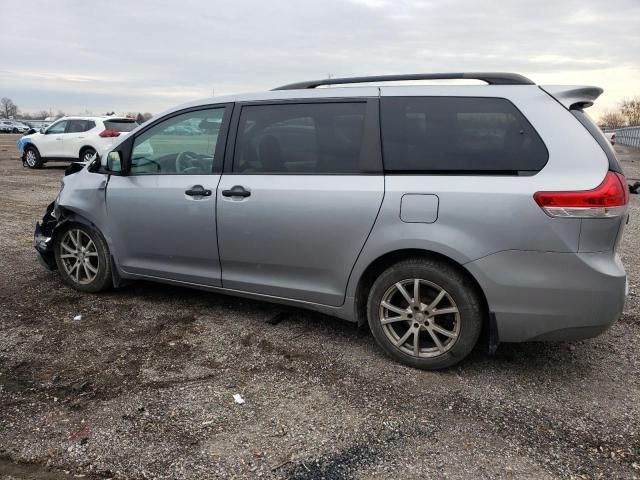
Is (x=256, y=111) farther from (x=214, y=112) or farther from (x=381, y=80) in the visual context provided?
(x=381, y=80)

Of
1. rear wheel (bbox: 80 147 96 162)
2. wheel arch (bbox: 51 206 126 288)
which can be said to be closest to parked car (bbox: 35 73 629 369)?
wheel arch (bbox: 51 206 126 288)

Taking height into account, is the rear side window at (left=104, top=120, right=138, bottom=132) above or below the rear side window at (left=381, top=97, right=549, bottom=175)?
above

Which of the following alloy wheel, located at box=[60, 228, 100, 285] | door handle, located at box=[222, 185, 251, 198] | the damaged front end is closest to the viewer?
door handle, located at box=[222, 185, 251, 198]

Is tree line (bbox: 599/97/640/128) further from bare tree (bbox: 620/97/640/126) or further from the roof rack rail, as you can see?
the roof rack rail

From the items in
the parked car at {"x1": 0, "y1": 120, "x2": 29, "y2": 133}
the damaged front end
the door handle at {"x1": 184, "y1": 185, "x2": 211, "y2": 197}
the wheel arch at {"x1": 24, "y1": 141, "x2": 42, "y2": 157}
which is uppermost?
the parked car at {"x1": 0, "y1": 120, "x2": 29, "y2": 133}

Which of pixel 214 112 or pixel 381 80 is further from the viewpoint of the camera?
pixel 214 112

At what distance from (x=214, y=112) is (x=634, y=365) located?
352cm

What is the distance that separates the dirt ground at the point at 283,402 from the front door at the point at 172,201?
0.46 m

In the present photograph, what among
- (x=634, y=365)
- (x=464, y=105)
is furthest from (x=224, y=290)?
(x=634, y=365)

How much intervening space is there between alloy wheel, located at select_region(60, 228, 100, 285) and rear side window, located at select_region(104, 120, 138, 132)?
12.0 m

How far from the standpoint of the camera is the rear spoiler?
125 inches

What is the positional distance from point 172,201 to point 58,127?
49.0 feet

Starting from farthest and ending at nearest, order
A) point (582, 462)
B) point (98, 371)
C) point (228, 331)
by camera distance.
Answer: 1. point (228, 331)
2. point (98, 371)
3. point (582, 462)

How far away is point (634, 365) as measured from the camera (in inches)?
142
